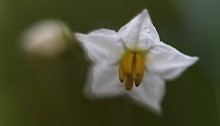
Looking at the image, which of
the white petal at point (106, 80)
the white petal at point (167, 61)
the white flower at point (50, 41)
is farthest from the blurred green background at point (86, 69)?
the white petal at point (167, 61)

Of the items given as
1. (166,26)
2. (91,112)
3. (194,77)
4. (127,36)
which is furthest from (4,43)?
(127,36)

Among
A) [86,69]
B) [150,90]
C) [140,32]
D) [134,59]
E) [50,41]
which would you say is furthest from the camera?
[86,69]

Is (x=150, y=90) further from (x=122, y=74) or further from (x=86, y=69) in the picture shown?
(x=86, y=69)

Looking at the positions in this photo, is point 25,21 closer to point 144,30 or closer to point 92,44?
point 92,44

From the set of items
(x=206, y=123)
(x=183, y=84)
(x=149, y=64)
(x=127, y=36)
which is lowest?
(x=206, y=123)

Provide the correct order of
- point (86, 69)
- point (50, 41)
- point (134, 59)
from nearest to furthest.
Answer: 1. point (134, 59)
2. point (50, 41)
3. point (86, 69)

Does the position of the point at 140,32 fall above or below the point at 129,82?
above

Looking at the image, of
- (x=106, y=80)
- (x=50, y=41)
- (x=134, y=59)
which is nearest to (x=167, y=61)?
(x=134, y=59)
